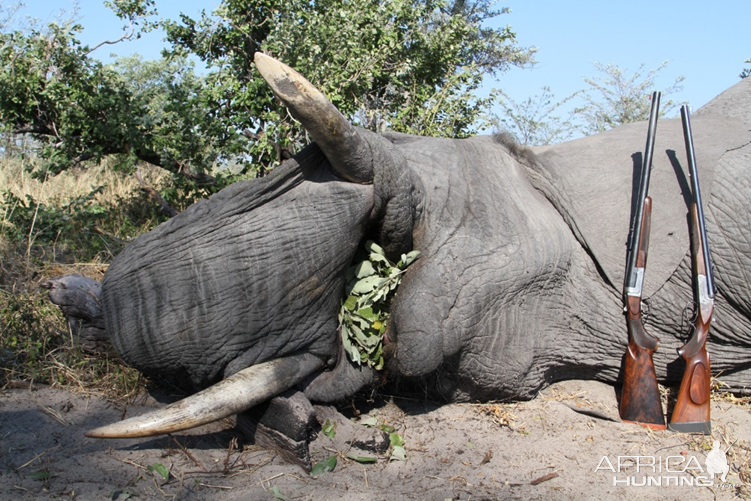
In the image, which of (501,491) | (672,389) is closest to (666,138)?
(672,389)

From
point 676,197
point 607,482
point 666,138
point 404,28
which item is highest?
point 404,28

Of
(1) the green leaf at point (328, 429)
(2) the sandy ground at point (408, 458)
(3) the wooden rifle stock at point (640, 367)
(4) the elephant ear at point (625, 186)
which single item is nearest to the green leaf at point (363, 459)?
(2) the sandy ground at point (408, 458)

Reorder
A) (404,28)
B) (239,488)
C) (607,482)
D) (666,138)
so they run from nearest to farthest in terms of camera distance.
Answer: (239,488)
(607,482)
(666,138)
(404,28)

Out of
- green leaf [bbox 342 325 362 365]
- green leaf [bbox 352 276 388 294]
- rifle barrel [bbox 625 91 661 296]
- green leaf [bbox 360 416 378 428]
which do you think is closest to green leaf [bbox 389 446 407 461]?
green leaf [bbox 360 416 378 428]

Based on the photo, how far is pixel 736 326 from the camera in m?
4.12

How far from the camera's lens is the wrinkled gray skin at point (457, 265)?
330 centimetres

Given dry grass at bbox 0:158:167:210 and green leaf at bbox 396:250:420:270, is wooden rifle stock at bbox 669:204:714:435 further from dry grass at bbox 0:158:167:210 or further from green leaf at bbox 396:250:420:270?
dry grass at bbox 0:158:167:210

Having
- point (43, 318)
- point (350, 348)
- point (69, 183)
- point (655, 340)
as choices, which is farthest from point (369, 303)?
point (69, 183)

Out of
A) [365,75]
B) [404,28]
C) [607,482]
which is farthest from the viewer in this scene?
[404,28]

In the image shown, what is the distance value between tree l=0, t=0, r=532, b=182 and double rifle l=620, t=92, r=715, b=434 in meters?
3.33

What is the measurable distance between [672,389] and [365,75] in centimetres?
410

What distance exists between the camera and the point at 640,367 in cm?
384

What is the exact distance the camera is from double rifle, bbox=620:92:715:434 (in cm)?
371

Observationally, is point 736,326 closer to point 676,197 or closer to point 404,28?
point 676,197
